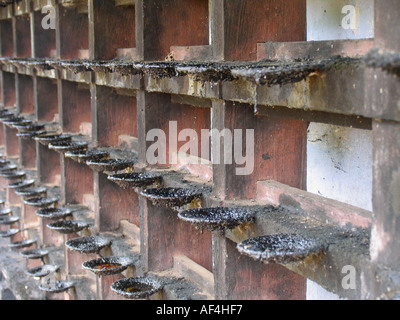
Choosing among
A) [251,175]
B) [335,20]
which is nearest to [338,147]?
[251,175]

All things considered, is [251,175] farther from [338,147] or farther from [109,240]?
[109,240]

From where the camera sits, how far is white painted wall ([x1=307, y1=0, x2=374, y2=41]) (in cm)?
324

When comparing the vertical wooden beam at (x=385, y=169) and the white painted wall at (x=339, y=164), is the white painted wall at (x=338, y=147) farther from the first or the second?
the vertical wooden beam at (x=385, y=169)

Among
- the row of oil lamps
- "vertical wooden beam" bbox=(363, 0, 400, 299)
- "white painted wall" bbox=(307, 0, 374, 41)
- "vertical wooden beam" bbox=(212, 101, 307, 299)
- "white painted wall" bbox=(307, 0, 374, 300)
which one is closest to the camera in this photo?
"vertical wooden beam" bbox=(363, 0, 400, 299)

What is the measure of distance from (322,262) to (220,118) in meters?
1.17

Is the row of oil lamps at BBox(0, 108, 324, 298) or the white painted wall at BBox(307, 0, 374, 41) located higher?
the white painted wall at BBox(307, 0, 374, 41)

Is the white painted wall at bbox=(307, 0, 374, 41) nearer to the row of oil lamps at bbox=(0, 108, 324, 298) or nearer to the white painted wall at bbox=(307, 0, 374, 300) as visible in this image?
the white painted wall at bbox=(307, 0, 374, 300)

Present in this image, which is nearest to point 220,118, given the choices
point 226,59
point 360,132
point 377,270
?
point 226,59

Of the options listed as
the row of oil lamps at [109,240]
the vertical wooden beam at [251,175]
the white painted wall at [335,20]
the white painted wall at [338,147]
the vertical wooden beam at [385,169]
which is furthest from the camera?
the vertical wooden beam at [251,175]

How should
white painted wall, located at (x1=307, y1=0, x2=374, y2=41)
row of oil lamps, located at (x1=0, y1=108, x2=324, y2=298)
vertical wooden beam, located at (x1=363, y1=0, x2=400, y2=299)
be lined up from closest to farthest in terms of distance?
vertical wooden beam, located at (x1=363, y1=0, x2=400, y2=299) < row of oil lamps, located at (x1=0, y1=108, x2=324, y2=298) < white painted wall, located at (x1=307, y1=0, x2=374, y2=41)

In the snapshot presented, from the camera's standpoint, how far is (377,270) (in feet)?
8.09

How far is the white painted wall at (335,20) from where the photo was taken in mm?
3244

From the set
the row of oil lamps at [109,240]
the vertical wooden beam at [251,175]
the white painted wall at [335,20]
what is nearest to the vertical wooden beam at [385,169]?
the row of oil lamps at [109,240]

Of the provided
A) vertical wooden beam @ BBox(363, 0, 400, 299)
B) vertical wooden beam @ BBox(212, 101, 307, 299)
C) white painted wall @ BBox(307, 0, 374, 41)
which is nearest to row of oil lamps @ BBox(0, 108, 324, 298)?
vertical wooden beam @ BBox(212, 101, 307, 299)
